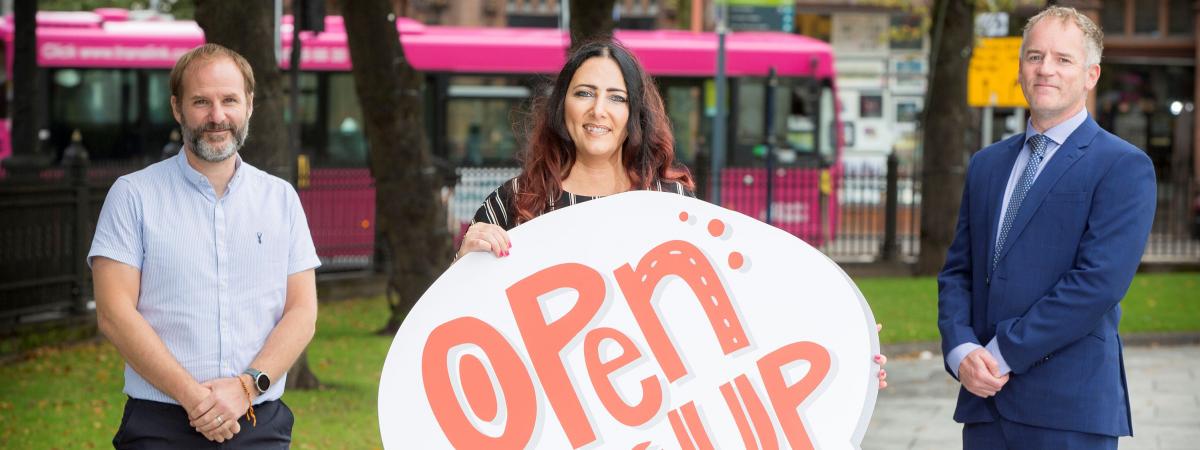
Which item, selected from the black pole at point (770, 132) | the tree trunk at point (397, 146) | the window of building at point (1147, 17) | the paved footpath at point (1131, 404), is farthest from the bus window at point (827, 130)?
the window of building at point (1147, 17)

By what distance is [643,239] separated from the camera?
12.2ft

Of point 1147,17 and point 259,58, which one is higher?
point 1147,17

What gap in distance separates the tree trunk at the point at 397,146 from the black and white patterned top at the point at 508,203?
9.06m

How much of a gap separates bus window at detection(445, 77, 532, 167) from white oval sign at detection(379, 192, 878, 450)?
20.1 m

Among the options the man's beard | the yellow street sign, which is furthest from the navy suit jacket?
the yellow street sign

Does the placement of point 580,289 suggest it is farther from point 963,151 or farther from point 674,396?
point 963,151

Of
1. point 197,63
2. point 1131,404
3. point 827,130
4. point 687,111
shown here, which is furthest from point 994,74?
point 197,63

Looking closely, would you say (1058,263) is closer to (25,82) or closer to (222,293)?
(222,293)

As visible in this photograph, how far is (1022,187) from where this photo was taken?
164 inches

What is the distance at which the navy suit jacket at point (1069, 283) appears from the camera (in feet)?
13.1

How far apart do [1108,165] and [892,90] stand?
104 feet

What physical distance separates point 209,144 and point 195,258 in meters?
0.28

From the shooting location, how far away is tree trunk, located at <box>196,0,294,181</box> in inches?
365

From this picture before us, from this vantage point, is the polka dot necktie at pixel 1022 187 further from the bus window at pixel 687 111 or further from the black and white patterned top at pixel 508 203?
the bus window at pixel 687 111
